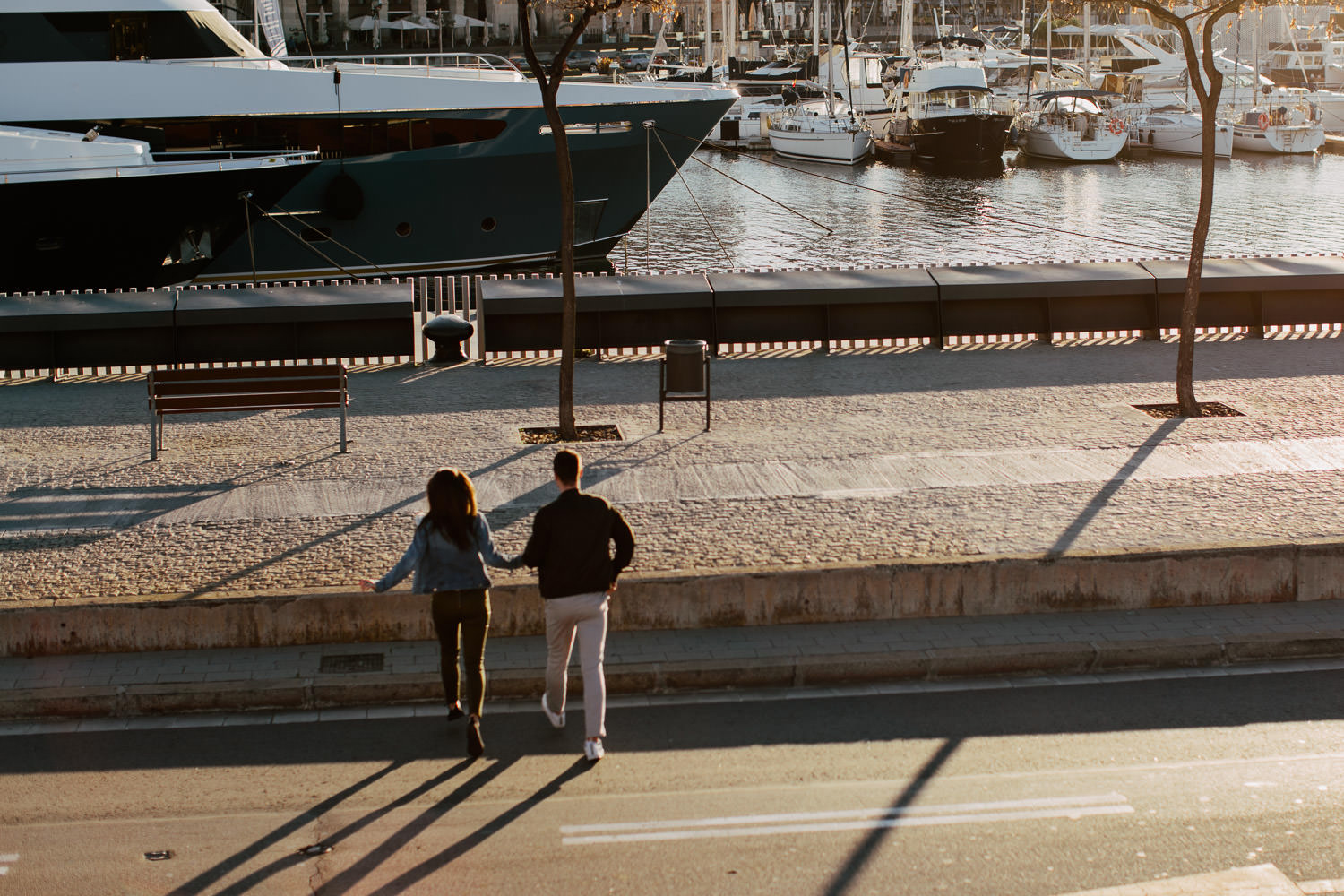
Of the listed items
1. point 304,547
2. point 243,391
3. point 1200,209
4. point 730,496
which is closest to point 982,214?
point 1200,209

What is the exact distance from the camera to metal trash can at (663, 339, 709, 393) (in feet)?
46.3

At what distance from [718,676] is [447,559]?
1923mm

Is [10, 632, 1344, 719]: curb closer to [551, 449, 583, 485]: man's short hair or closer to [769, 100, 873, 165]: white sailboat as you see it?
[551, 449, 583, 485]: man's short hair

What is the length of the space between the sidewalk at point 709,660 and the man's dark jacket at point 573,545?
1234 mm

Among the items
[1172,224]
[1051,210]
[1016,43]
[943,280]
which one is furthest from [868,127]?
[943,280]

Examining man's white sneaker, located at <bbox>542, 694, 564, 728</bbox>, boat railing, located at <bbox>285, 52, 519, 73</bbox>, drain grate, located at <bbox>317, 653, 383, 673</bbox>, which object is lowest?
man's white sneaker, located at <bbox>542, 694, 564, 728</bbox>

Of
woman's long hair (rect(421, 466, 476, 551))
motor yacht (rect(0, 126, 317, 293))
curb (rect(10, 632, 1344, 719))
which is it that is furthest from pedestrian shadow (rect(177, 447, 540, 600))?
motor yacht (rect(0, 126, 317, 293))

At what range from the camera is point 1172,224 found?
5172cm

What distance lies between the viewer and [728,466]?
12.7m

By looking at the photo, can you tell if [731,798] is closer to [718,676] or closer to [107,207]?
[718,676]

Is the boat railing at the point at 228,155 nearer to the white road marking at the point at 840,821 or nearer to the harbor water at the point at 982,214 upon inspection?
the harbor water at the point at 982,214

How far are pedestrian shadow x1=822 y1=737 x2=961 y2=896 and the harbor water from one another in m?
28.4

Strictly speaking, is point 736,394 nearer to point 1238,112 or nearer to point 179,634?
point 179,634

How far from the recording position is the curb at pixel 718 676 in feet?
27.5
